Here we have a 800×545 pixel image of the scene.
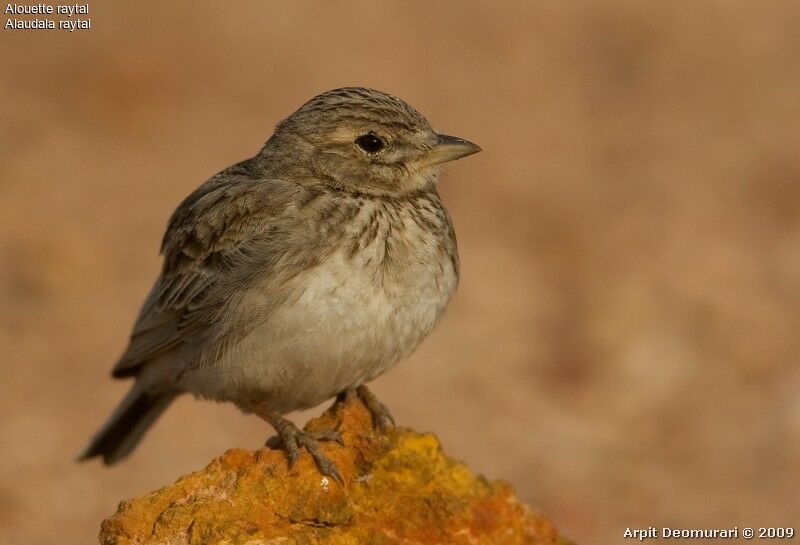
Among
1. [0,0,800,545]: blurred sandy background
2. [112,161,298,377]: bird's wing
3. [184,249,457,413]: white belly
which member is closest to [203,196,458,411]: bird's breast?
[184,249,457,413]: white belly

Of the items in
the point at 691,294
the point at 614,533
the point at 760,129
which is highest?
the point at 760,129

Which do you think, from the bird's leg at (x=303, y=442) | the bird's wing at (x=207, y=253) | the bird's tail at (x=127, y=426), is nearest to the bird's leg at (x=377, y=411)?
the bird's leg at (x=303, y=442)

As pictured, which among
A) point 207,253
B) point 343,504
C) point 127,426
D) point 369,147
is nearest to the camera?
point 343,504

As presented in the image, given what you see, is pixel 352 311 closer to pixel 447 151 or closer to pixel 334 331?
pixel 334 331

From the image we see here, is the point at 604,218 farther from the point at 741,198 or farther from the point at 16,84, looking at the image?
the point at 16,84

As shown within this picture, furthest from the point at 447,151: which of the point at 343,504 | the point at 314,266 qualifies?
the point at 343,504

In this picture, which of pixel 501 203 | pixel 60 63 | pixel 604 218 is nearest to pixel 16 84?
pixel 60 63

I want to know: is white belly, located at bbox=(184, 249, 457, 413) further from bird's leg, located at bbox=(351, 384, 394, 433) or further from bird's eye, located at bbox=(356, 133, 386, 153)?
bird's eye, located at bbox=(356, 133, 386, 153)
